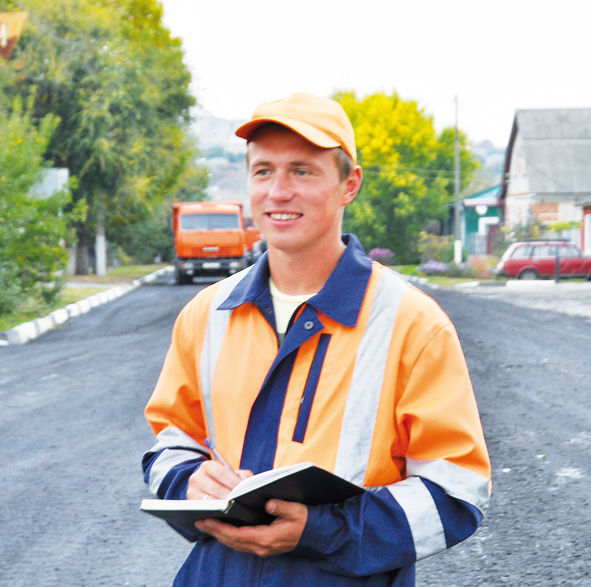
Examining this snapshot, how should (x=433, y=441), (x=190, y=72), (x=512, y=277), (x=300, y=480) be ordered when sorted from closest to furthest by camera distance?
1. (x=300, y=480)
2. (x=433, y=441)
3. (x=512, y=277)
4. (x=190, y=72)

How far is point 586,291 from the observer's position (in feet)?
71.8

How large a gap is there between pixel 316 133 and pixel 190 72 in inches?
1327

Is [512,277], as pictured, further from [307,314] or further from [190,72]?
[307,314]

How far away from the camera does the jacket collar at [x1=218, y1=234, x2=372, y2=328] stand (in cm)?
183

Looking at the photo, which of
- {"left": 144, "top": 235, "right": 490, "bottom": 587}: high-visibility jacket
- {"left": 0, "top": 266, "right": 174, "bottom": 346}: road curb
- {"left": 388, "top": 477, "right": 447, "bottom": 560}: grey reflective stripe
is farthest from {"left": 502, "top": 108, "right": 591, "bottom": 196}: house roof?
{"left": 388, "top": 477, "right": 447, "bottom": 560}: grey reflective stripe

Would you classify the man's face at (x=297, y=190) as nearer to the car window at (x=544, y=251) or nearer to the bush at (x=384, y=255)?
the car window at (x=544, y=251)

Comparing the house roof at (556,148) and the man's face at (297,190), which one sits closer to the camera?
the man's face at (297,190)

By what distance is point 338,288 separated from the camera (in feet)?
6.16

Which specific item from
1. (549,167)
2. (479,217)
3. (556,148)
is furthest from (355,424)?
(479,217)

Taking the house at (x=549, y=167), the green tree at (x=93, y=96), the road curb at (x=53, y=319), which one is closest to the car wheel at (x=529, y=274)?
the house at (x=549, y=167)

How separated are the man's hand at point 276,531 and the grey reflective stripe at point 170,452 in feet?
1.00

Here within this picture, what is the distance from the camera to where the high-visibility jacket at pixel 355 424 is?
1.72m

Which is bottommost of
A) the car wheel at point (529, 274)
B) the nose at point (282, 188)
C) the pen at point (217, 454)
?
the car wheel at point (529, 274)

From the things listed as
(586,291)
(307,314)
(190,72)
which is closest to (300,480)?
(307,314)
